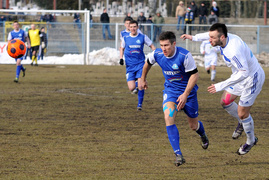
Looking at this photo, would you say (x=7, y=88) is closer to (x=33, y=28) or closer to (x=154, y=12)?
(x=33, y=28)

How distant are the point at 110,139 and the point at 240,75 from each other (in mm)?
2921

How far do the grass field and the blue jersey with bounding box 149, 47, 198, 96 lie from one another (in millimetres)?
1059

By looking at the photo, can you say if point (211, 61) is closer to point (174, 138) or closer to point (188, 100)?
point (188, 100)

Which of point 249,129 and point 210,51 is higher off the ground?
point 210,51

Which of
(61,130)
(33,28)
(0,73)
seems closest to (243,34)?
(33,28)

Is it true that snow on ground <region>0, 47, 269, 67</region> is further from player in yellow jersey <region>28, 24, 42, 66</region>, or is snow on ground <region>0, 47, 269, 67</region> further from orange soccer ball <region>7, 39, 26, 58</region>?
orange soccer ball <region>7, 39, 26, 58</region>

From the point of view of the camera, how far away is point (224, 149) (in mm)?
8227

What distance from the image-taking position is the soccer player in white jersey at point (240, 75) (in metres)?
7.08

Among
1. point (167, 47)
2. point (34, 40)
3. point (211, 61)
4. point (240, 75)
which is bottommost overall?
point (211, 61)

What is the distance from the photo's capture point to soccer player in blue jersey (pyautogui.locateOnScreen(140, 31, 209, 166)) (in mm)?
7223

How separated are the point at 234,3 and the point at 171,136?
3211cm

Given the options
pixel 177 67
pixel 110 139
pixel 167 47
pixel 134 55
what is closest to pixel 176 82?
pixel 177 67

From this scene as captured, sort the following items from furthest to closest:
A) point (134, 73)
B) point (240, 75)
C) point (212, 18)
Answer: point (212, 18) < point (134, 73) < point (240, 75)

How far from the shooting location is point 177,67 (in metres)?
7.43
